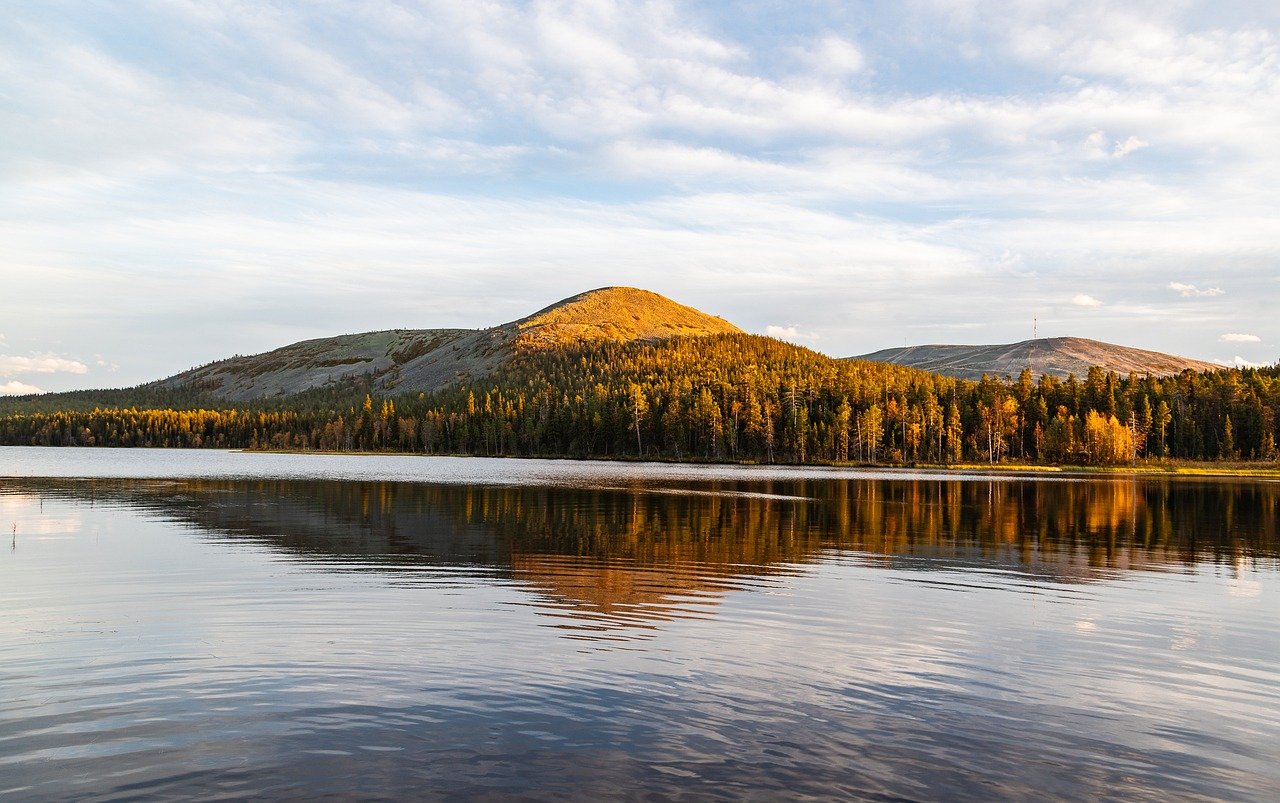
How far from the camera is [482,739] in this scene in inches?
523

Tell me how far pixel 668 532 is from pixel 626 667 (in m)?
27.8

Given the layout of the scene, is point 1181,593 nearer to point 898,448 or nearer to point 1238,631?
point 1238,631

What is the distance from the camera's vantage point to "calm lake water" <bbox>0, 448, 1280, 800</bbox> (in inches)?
478

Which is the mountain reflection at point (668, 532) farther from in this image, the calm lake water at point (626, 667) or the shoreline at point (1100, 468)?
the shoreline at point (1100, 468)

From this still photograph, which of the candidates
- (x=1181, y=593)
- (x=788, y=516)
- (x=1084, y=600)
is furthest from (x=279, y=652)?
(x=788, y=516)

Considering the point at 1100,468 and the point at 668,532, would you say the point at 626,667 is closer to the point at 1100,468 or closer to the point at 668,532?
the point at 668,532

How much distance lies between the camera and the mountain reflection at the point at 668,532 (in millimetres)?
31094

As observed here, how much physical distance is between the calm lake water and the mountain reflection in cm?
42

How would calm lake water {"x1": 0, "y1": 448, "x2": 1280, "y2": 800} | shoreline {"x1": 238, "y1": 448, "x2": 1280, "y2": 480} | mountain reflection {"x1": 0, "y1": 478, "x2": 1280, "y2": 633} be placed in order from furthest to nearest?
shoreline {"x1": 238, "y1": 448, "x2": 1280, "y2": 480}
mountain reflection {"x1": 0, "y1": 478, "x2": 1280, "y2": 633}
calm lake water {"x1": 0, "y1": 448, "x2": 1280, "y2": 800}

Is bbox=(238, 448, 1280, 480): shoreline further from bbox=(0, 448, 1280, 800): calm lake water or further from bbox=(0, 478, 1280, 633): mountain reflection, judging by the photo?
bbox=(0, 448, 1280, 800): calm lake water

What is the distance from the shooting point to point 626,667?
17734 millimetres

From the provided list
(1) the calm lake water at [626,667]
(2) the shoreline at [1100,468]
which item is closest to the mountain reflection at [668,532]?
(1) the calm lake water at [626,667]

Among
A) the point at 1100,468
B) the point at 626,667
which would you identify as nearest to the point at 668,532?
the point at 626,667

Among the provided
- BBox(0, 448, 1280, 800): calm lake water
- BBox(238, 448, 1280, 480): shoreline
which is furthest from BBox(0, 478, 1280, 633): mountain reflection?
BBox(238, 448, 1280, 480): shoreline
